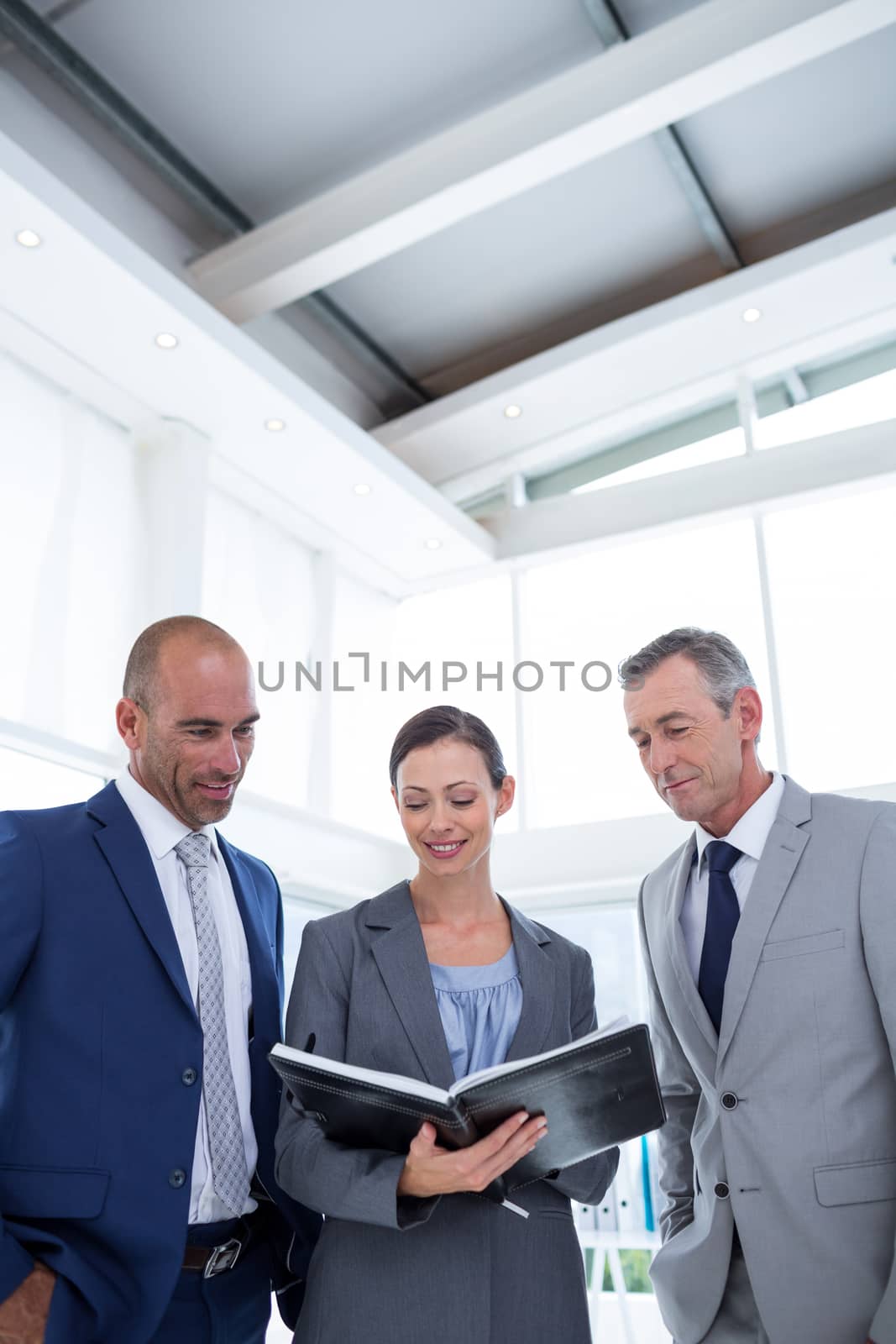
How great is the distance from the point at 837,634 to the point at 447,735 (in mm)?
4864

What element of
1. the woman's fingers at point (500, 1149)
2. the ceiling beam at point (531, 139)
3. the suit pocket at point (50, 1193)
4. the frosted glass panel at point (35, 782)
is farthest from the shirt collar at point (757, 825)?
the ceiling beam at point (531, 139)

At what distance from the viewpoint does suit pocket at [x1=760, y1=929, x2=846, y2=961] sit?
1.93 meters

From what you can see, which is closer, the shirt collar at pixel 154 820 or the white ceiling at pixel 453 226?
the shirt collar at pixel 154 820

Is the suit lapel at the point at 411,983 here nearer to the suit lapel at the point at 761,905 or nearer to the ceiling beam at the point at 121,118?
the suit lapel at the point at 761,905

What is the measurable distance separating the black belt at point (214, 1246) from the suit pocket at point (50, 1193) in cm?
19

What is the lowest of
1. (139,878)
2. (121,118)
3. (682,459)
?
(139,878)

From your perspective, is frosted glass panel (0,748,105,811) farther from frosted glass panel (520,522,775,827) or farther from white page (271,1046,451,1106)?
white page (271,1046,451,1106)

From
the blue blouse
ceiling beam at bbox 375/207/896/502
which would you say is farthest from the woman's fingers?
ceiling beam at bbox 375/207/896/502

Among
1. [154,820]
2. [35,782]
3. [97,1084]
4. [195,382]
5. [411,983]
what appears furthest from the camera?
[195,382]

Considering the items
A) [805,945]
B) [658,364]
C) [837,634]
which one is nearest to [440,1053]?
[805,945]

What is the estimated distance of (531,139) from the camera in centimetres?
523

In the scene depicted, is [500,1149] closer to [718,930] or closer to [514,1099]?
[514,1099]

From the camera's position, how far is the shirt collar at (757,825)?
83.7 inches

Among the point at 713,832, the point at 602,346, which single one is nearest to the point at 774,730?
the point at 602,346
